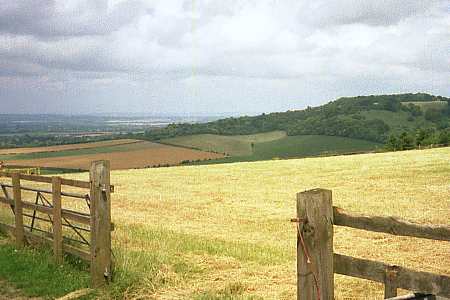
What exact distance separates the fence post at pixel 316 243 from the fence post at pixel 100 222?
433 cm

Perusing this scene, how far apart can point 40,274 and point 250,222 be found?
32.6 feet

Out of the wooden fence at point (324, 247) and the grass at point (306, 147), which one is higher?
the wooden fence at point (324, 247)

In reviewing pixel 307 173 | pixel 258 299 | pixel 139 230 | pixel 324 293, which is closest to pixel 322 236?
pixel 324 293

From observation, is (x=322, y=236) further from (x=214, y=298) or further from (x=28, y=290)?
(x=28, y=290)

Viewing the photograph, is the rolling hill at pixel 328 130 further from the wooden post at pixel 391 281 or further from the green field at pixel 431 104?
the wooden post at pixel 391 281

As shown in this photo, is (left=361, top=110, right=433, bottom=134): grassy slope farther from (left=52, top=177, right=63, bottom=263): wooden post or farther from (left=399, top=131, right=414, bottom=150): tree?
(left=52, top=177, right=63, bottom=263): wooden post

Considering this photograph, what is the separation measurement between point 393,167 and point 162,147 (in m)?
43.3

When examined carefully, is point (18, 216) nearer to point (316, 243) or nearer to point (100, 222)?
point (100, 222)

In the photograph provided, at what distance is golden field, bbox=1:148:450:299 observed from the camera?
835 cm

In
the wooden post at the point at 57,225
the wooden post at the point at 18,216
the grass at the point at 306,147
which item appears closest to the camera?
the wooden post at the point at 57,225

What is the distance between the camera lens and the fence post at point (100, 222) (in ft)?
27.4

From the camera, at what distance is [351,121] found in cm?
9369

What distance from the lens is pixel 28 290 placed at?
8.34 m

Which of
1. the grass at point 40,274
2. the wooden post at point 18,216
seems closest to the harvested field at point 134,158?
the wooden post at point 18,216
